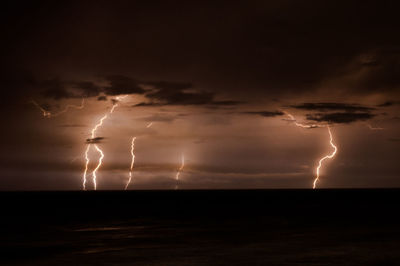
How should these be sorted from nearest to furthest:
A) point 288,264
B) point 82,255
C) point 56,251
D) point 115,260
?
point 288,264 < point 115,260 < point 82,255 < point 56,251

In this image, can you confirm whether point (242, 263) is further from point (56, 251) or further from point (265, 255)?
point (56, 251)

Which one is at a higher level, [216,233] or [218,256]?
[216,233]

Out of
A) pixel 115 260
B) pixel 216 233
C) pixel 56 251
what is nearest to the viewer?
pixel 115 260

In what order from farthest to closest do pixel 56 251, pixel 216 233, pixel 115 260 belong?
pixel 216 233 < pixel 56 251 < pixel 115 260

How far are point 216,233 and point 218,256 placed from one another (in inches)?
308

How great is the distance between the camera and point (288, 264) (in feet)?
45.2

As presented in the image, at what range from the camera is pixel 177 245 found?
18625 millimetres

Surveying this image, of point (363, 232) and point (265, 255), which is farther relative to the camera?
point (363, 232)

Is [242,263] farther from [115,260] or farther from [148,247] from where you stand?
[148,247]

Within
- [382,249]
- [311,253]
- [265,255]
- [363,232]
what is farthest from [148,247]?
[363,232]

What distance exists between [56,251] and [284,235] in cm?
948

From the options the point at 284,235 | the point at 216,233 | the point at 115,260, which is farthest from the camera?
the point at 216,233

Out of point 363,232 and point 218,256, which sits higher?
point 363,232

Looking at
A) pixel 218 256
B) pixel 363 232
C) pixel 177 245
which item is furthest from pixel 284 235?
pixel 218 256
